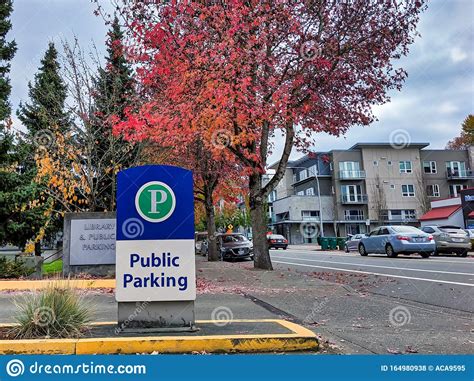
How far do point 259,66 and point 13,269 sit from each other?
9.63 meters

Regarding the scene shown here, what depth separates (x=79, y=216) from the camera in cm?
1337

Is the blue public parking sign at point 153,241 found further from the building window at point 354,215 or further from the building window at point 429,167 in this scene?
the building window at point 429,167

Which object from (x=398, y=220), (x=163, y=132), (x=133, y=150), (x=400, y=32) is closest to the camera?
(x=163, y=132)

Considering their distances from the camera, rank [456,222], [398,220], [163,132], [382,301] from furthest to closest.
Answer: [398,220] < [456,222] < [163,132] < [382,301]

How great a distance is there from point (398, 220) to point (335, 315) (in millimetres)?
54996

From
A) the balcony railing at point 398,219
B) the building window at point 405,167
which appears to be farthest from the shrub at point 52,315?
the building window at point 405,167

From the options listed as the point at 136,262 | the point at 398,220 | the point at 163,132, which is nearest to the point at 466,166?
the point at 398,220

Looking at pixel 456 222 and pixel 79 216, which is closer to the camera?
pixel 79 216

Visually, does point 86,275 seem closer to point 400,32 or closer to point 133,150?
point 133,150

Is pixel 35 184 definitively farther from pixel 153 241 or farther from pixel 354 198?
pixel 354 198

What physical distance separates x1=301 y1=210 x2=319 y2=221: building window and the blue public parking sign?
2265 inches

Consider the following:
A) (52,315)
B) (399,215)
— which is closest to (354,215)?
(399,215)

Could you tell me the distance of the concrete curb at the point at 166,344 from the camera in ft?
14.7

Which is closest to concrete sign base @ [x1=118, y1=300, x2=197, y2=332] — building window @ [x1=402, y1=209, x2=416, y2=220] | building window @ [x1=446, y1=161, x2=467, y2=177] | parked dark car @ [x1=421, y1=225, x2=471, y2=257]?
parked dark car @ [x1=421, y1=225, x2=471, y2=257]
